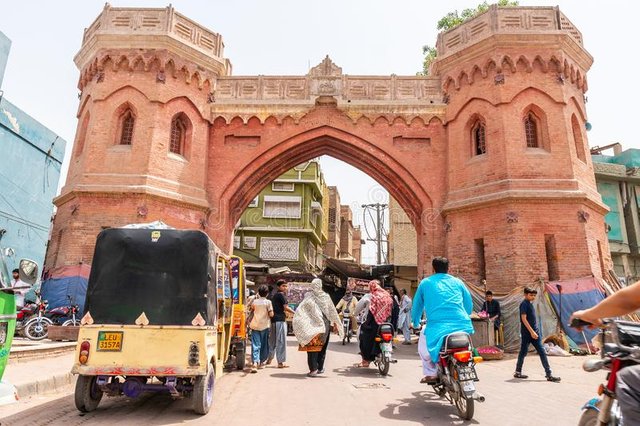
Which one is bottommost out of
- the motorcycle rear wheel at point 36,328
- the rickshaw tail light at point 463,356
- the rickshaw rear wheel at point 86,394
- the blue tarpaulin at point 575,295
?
the rickshaw rear wheel at point 86,394

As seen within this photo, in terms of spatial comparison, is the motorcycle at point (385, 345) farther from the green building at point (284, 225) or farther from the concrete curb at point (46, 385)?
the green building at point (284, 225)

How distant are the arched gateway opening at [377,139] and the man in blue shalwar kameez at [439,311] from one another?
814 cm

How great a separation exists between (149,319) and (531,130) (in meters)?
13.7

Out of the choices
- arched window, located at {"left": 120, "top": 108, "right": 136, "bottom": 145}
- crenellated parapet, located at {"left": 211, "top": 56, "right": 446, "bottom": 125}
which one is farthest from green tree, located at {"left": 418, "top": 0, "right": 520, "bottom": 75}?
arched window, located at {"left": 120, "top": 108, "right": 136, "bottom": 145}

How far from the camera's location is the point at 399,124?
52.0 feet

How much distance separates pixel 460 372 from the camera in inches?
173

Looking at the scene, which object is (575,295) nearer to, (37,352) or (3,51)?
(37,352)

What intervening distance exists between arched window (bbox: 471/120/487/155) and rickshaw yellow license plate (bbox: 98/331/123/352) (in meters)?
13.0

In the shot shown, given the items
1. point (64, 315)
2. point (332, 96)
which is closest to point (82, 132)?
point (64, 315)

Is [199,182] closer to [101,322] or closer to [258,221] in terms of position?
[101,322]

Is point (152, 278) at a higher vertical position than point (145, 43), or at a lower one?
lower

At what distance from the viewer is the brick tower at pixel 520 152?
12562mm

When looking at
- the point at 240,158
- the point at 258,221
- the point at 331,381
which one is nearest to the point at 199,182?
the point at 240,158

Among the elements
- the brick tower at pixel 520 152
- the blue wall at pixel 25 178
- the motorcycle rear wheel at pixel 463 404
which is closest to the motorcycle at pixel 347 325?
the brick tower at pixel 520 152
